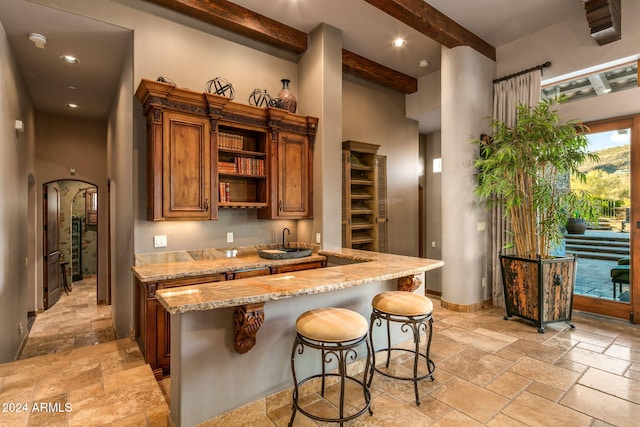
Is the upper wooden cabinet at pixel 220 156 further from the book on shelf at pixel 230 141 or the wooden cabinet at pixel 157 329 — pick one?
the wooden cabinet at pixel 157 329

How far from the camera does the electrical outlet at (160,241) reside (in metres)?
3.37

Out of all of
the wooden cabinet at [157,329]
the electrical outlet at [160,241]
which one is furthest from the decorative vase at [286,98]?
the wooden cabinet at [157,329]

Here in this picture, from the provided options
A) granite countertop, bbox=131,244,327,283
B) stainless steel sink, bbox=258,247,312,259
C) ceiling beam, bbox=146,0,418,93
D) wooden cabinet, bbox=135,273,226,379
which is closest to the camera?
wooden cabinet, bbox=135,273,226,379

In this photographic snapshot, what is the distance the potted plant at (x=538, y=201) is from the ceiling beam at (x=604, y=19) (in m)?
0.87

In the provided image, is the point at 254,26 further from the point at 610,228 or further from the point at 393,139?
the point at 610,228

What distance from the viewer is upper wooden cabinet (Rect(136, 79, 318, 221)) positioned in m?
3.13

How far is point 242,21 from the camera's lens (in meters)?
3.76

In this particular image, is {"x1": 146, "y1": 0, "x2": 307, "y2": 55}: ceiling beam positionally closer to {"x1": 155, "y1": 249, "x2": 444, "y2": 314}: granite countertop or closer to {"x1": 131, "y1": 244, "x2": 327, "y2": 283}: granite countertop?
{"x1": 131, "y1": 244, "x2": 327, "y2": 283}: granite countertop

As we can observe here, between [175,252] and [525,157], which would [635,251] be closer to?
[525,157]

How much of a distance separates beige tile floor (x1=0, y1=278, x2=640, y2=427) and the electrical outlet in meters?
1.05

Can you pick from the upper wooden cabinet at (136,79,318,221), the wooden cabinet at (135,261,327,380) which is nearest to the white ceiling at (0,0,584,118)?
the upper wooden cabinet at (136,79,318,221)

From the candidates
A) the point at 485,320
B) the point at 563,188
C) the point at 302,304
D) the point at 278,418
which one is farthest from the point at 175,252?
the point at 563,188

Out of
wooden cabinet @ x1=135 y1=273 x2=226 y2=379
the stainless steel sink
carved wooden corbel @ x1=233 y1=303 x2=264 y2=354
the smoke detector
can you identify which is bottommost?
wooden cabinet @ x1=135 y1=273 x2=226 y2=379

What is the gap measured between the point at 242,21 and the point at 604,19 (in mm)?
3985
